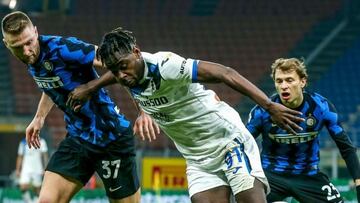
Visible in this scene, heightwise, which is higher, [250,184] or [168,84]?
[168,84]

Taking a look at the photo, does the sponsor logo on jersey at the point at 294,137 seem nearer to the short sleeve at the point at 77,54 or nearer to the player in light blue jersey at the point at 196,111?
the player in light blue jersey at the point at 196,111

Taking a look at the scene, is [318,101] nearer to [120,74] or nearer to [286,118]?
[286,118]

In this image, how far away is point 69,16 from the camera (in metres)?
23.5

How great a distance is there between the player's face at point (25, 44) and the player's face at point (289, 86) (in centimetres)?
202

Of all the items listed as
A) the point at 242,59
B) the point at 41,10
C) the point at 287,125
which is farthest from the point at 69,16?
the point at 287,125

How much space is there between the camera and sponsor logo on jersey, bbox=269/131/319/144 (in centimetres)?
721

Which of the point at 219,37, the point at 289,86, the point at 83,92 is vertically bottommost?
the point at 219,37

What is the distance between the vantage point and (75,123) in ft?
21.6

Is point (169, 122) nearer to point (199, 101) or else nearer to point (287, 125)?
point (199, 101)

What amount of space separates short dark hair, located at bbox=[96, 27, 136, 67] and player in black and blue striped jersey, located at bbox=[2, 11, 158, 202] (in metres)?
0.78

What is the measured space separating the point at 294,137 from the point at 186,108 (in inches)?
66.7

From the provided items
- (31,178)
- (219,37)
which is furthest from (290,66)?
(219,37)

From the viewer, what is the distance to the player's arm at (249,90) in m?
5.15

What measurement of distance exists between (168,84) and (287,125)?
0.88 meters
